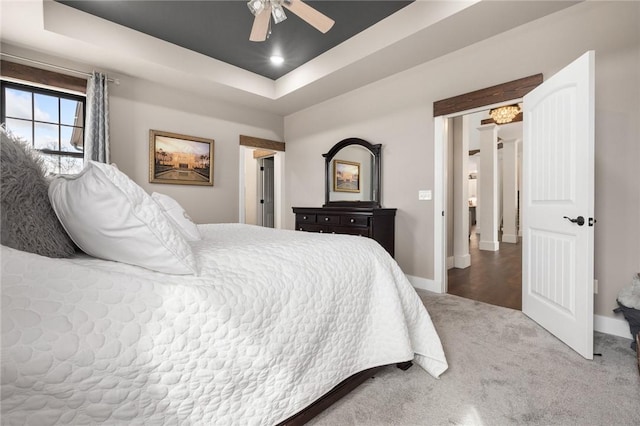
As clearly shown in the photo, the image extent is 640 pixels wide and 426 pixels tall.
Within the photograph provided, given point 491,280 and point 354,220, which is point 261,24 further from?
point 491,280

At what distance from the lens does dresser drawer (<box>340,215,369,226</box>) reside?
3408 mm

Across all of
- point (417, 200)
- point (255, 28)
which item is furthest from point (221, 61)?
point (417, 200)

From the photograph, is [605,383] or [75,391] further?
[605,383]

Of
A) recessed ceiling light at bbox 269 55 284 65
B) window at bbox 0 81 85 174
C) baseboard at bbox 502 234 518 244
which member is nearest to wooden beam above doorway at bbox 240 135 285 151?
recessed ceiling light at bbox 269 55 284 65

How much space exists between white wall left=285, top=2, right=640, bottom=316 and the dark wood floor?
0.53 meters

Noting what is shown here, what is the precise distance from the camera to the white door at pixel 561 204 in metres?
1.84

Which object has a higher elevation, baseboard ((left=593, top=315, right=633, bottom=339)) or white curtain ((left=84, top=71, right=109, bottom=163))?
white curtain ((left=84, top=71, right=109, bottom=163))

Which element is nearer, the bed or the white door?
the bed

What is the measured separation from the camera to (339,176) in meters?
4.30

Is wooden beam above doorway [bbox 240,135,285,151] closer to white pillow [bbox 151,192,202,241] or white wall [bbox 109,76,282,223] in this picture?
white wall [bbox 109,76,282,223]

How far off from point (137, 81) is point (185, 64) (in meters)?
0.72

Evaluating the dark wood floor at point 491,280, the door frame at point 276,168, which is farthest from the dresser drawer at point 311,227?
the dark wood floor at point 491,280

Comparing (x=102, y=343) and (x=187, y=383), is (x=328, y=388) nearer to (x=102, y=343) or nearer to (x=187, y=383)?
(x=187, y=383)

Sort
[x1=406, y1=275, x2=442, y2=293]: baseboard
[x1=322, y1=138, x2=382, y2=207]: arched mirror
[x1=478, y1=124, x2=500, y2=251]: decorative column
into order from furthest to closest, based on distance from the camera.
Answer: [x1=478, y1=124, x2=500, y2=251]: decorative column → [x1=322, y1=138, x2=382, y2=207]: arched mirror → [x1=406, y1=275, x2=442, y2=293]: baseboard
